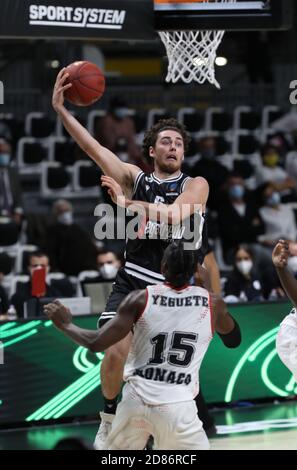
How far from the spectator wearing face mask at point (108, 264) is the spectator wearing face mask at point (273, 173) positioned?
160 inches

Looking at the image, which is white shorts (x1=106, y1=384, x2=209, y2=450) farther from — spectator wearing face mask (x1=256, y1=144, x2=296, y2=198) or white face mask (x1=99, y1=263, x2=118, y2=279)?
spectator wearing face mask (x1=256, y1=144, x2=296, y2=198)

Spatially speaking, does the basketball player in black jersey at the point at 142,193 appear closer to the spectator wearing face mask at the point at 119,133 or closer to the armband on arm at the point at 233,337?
the armband on arm at the point at 233,337

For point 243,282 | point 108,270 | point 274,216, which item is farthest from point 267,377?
point 274,216

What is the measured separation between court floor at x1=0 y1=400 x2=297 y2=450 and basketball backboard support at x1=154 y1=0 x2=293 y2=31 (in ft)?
10.6

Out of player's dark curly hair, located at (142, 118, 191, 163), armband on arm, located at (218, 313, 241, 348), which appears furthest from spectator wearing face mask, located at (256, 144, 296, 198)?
armband on arm, located at (218, 313, 241, 348)

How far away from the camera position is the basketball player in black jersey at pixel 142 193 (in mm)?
8070

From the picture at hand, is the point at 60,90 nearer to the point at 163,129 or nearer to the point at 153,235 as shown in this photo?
the point at 163,129

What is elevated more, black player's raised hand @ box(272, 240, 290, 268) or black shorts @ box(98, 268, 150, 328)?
black player's raised hand @ box(272, 240, 290, 268)

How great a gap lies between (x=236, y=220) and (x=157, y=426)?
8.38 m

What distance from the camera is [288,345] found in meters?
8.45

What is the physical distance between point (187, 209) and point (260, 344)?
11.6ft

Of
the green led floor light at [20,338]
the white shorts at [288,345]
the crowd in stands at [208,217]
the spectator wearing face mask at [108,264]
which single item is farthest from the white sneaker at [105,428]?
the spectator wearing face mask at [108,264]

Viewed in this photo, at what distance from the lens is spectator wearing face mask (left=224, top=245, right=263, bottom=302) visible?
1189cm
